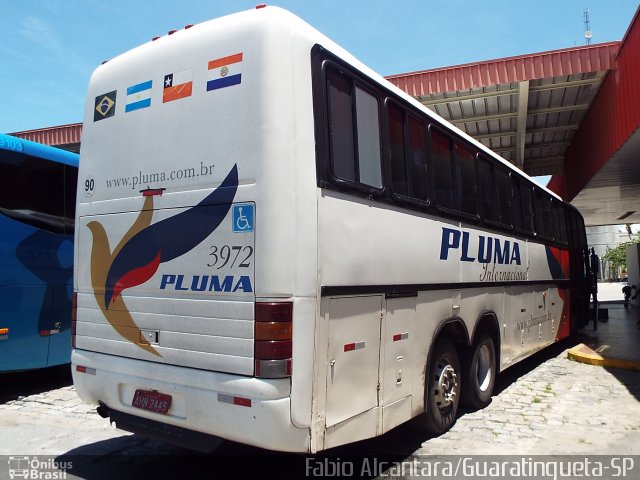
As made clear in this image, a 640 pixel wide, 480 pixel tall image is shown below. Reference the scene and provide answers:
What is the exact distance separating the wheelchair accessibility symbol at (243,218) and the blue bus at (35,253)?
13.7 ft

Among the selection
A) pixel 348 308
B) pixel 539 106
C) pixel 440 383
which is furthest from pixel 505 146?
pixel 348 308

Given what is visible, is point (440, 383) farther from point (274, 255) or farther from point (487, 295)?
point (274, 255)

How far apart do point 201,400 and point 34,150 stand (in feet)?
16.3

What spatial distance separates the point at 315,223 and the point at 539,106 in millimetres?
11611

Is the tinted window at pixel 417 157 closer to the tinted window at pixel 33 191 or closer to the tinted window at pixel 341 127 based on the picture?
the tinted window at pixel 341 127

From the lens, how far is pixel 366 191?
3.93 meters

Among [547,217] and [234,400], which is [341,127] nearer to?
[234,400]

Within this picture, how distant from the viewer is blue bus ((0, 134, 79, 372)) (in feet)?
20.3

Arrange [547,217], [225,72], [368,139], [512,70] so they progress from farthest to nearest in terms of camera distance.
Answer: [512,70] → [547,217] → [368,139] → [225,72]

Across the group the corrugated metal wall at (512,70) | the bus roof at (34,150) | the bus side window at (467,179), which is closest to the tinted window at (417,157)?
the bus side window at (467,179)

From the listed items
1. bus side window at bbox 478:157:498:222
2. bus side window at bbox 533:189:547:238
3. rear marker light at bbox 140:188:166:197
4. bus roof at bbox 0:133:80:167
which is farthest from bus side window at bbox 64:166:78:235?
bus side window at bbox 533:189:547:238

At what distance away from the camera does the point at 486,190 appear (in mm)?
6301

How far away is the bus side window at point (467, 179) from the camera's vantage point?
221 inches

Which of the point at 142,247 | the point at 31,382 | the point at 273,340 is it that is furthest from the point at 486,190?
the point at 31,382
